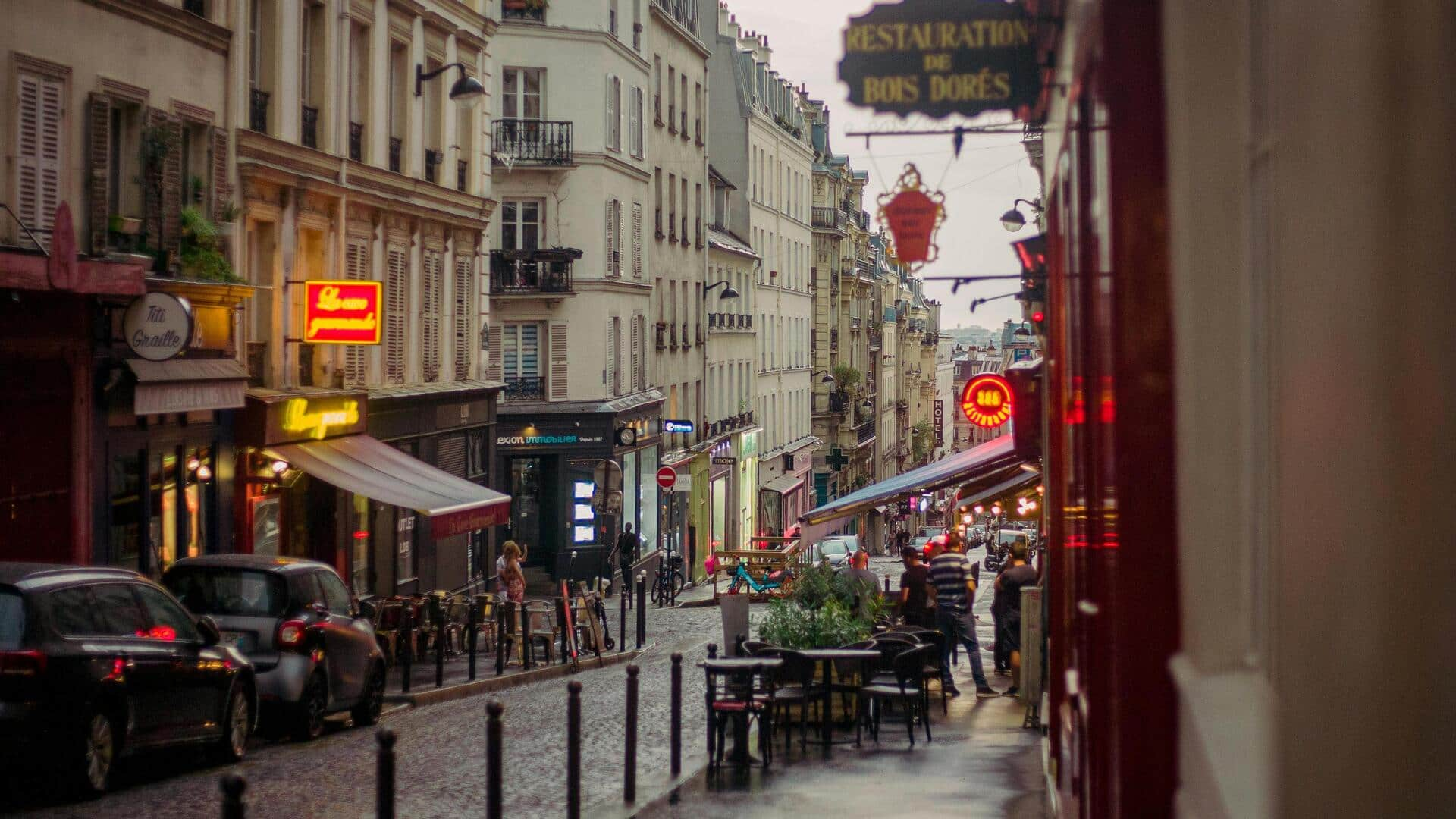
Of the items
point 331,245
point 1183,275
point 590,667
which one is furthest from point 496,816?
point 331,245

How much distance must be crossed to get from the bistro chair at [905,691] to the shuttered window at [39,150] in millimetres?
9797

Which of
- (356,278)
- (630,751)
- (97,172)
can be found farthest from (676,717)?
(356,278)

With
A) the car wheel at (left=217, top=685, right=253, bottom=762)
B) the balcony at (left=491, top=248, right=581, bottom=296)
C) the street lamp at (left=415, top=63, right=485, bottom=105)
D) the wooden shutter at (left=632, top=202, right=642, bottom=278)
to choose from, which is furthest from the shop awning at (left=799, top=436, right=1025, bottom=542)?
the wooden shutter at (left=632, top=202, right=642, bottom=278)

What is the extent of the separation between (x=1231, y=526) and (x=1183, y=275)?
626 millimetres

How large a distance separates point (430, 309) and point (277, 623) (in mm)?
16915

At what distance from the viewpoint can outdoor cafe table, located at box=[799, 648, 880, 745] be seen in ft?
48.5

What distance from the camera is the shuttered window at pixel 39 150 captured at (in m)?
17.9

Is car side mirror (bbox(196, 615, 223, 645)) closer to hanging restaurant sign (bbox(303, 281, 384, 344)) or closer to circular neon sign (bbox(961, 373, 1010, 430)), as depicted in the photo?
hanging restaurant sign (bbox(303, 281, 384, 344))

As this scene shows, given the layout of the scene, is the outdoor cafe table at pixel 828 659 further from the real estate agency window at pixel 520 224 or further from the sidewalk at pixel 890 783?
the real estate agency window at pixel 520 224

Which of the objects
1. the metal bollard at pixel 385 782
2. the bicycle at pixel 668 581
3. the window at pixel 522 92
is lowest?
the bicycle at pixel 668 581

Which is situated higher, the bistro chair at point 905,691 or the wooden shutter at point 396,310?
the wooden shutter at point 396,310

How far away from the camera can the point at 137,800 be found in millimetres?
11969

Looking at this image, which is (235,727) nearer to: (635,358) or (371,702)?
(371,702)

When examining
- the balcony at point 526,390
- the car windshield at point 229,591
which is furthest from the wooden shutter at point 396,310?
the balcony at point 526,390
